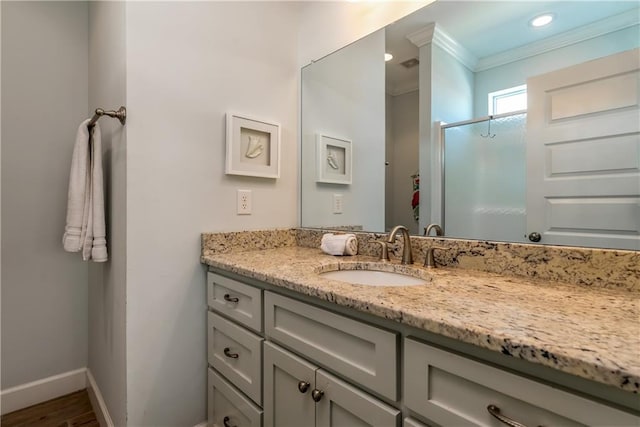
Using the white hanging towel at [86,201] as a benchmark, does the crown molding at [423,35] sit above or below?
above

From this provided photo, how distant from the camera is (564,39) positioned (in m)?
0.90

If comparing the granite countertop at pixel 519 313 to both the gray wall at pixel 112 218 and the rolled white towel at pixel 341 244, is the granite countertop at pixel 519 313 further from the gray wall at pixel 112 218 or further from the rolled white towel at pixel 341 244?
the gray wall at pixel 112 218

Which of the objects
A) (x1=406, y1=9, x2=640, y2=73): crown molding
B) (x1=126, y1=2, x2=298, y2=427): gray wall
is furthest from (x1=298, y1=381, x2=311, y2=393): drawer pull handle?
(x1=406, y1=9, x2=640, y2=73): crown molding

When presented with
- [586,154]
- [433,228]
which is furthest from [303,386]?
[586,154]

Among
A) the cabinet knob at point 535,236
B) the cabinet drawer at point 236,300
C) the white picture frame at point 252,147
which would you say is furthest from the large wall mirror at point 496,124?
the cabinet drawer at point 236,300

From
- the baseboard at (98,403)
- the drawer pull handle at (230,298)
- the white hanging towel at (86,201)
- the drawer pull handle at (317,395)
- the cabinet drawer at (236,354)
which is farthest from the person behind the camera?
the baseboard at (98,403)

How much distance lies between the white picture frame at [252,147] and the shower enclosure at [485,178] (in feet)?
2.64

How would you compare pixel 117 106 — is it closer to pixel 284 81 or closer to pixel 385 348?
pixel 284 81

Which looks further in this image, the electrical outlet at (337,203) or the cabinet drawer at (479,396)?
the electrical outlet at (337,203)

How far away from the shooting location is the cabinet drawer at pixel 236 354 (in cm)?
104

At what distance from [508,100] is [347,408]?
1034 millimetres

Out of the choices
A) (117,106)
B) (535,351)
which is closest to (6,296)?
(117,106)

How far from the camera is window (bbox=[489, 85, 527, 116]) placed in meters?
0.98

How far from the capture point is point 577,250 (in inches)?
33.3
